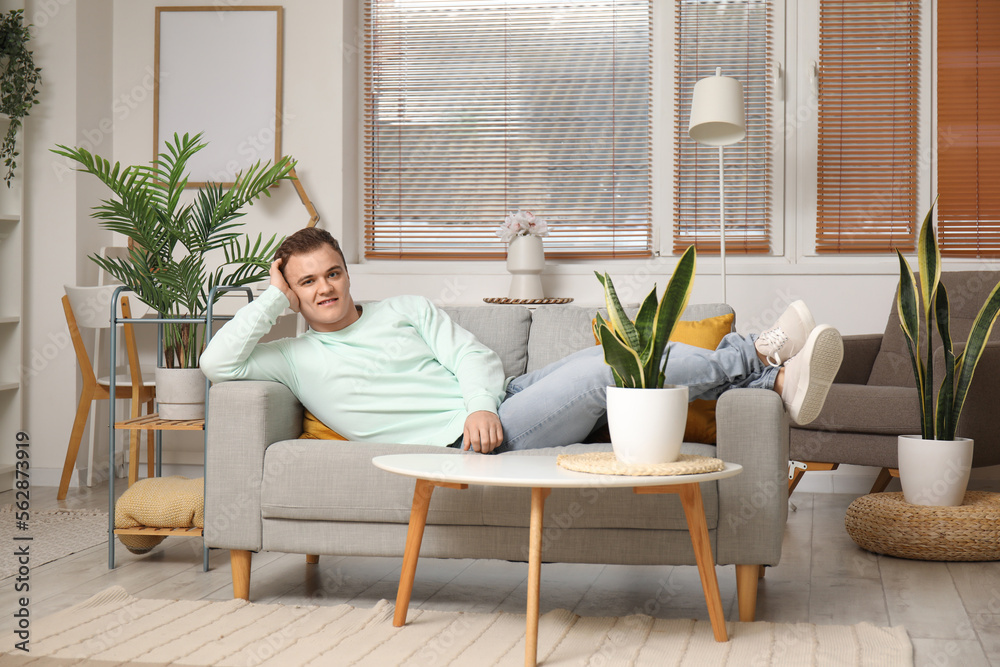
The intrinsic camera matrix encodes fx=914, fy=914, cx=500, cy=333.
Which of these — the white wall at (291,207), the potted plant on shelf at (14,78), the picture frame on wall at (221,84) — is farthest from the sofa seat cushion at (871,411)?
the potted plant on shelf at (14,78)

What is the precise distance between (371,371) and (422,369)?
0.14 meters

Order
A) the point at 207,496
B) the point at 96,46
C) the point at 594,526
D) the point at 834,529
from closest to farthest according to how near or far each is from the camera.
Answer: the point at 594,526 < the point at 207,496 < the point at 834,529 < the point at 96,46

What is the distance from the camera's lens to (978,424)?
9.62ft

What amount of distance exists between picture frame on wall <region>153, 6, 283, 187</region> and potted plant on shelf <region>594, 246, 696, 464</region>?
8.55ft

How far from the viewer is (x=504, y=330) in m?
2.67

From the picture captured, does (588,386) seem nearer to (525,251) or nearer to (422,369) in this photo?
(422,369)

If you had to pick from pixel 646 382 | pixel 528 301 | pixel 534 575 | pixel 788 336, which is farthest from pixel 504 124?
pixel 534 575

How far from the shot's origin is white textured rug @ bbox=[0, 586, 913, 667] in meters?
1.80

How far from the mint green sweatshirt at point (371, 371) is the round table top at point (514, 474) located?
17.0 inches

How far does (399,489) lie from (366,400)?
0.30 m

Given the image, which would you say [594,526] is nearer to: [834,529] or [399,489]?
[399,489]

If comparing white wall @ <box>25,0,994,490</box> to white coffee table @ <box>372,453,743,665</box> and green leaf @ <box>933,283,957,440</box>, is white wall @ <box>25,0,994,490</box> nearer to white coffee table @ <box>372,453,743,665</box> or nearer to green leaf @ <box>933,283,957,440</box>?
green leaf @ <box>933,283,957,440</box>

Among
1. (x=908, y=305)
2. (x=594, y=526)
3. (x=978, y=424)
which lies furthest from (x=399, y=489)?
(x=978, y=424)

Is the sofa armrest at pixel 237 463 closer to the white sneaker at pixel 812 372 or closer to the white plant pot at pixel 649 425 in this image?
the white plant pot at pixel 649 425
